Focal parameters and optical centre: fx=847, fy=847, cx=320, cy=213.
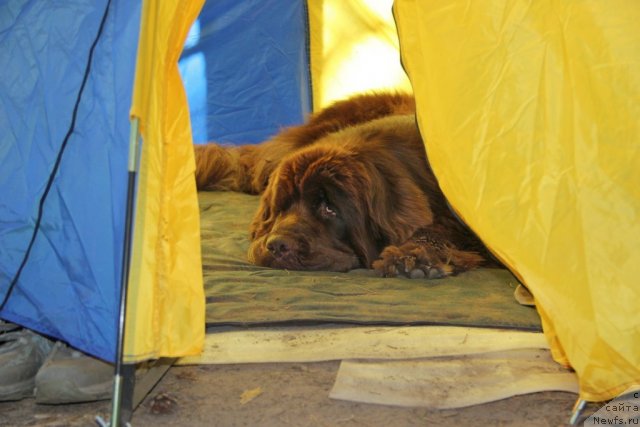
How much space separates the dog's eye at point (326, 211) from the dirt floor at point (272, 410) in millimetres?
1190

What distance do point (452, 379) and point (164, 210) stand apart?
3.19 ft

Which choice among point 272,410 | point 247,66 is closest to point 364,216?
point 272,410

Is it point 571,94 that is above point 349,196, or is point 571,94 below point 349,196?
above

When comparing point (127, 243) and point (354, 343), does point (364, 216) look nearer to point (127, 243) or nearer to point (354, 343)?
point (354, 343)

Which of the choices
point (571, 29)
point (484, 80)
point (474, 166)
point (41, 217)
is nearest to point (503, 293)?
point (474, 166)

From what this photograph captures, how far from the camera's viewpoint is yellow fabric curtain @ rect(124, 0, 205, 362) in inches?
85.6

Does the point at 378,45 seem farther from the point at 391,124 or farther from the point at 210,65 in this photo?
the point at 391,124

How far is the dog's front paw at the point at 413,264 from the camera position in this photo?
3.38 meters

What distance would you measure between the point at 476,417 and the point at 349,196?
4.67ft

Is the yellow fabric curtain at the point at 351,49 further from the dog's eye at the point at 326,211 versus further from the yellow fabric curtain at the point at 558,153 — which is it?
the yellow fabric curtain at the point at 558,153

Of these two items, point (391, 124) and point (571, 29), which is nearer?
point (571, 29)

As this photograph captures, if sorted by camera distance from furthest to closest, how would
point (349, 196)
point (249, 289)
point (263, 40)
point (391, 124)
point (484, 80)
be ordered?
1. point (263, 40)
2. point (391, 124)
3. point (349, 196)
4. point (249, 289)
5. point (484, 80)

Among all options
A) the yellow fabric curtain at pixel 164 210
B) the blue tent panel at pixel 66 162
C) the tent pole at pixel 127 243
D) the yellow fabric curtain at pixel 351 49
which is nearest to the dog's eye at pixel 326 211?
the yellow fabric curtain at pixel 164 210

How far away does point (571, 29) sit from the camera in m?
2.48
